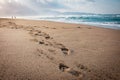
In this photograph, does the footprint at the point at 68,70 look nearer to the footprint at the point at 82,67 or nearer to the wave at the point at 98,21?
the footprint at the point at 82,67

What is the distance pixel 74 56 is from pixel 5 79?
1.36m

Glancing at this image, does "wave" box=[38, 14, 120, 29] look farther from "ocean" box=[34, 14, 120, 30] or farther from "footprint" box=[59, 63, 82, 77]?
"footprint" box=[59, 63, 82, 77]

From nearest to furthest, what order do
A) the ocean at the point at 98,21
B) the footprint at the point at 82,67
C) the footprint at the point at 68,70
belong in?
the footprint at the point at 68,70, the footprint at the point at 82,67, the ocean at the point at 98,21

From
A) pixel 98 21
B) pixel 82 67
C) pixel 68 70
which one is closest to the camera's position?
pixel 68 70

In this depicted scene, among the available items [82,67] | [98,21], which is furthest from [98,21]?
[82,67]

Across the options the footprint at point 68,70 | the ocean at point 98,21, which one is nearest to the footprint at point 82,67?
the footprint at point 68,70

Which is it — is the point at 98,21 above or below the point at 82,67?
above

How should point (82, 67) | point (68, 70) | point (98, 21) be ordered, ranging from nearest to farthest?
1. point (68, 70)
2. point (82, 67)
3. point (98, 21)

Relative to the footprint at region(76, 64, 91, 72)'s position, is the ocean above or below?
above

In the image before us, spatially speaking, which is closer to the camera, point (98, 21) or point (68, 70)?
point (68, 70)

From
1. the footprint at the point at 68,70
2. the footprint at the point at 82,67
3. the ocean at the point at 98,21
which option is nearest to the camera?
the footprint at the point at 68,70

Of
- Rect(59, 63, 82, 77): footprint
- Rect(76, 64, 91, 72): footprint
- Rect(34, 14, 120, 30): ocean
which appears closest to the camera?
Rect(59, 63, 82, 77): footprint

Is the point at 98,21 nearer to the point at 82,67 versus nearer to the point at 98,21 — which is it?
the point at 98,21

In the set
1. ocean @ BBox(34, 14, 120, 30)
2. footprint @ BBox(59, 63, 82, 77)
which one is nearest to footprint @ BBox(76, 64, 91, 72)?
footprint @ BBox(59, 63, 82, 77)
